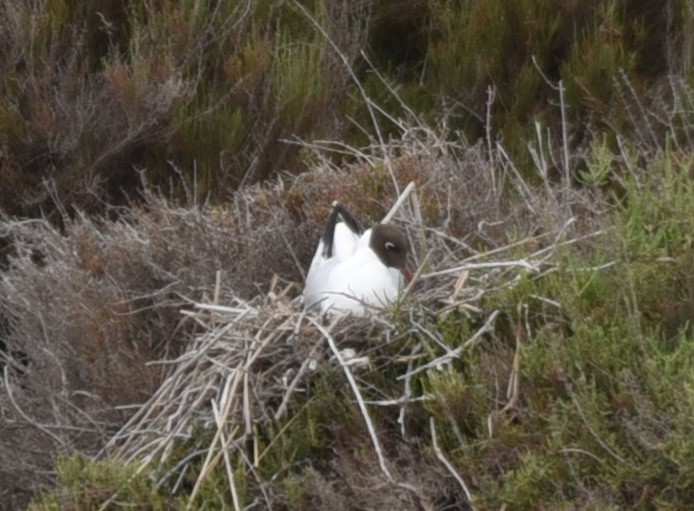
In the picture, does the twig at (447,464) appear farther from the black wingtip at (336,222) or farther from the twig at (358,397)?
the black wingtip at (336,222)

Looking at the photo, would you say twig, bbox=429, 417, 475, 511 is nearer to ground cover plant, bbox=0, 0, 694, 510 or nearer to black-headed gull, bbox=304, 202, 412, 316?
ground cover plant, bbox=0, 0, 694, 510

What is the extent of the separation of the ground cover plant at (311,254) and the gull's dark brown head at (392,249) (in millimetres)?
93

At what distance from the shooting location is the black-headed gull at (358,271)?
550 cm

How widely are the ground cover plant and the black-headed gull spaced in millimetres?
118

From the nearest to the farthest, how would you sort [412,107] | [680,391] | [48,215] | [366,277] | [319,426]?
[680,391], [319,426], [366,277], [48,215], [412,107]

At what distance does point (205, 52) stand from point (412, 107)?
102 centimetres

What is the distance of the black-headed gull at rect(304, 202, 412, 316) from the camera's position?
550cm

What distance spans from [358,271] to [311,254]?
3.34 ft

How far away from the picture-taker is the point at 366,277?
222 inches

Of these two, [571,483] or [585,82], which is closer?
[571,483]

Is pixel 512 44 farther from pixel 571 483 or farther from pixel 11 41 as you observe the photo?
pixel 571 483

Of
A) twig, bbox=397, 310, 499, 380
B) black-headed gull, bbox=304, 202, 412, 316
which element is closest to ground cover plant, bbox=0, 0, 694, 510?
twig, bbox=397, 310, 499, 380

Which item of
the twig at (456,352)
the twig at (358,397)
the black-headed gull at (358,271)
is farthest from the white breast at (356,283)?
the twig at (456,352)

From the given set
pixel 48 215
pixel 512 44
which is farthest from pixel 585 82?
pixel 48 215
